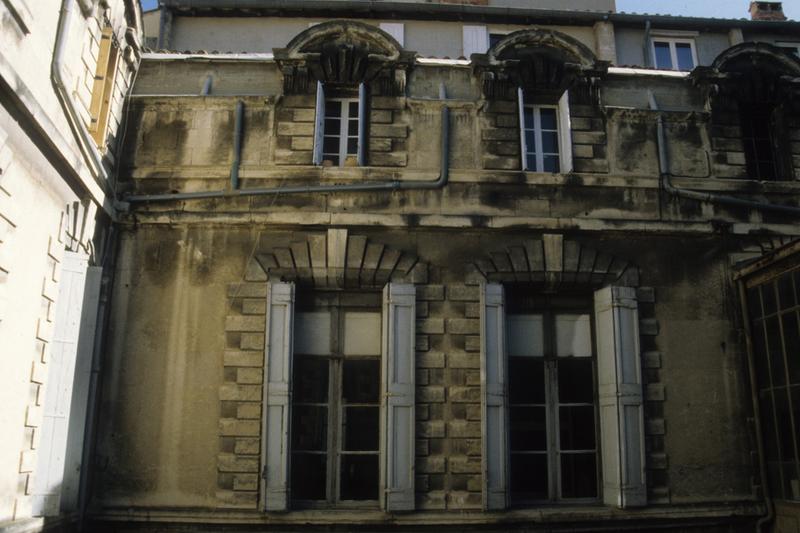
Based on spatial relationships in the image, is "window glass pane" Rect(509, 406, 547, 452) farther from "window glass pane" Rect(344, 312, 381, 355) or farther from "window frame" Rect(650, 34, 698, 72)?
"window frame" Rect(650, 34, 698, 72)

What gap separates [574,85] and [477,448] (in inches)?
174

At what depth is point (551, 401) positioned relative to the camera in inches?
313

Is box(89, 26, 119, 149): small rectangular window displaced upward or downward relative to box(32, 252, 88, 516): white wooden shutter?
upward

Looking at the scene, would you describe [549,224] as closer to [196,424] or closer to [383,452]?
[383,452]

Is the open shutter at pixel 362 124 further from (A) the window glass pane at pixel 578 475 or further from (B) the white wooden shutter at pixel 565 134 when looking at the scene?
(A) the window glass pane at pixel 578 475

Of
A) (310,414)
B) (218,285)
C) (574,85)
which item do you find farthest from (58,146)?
(574,85)

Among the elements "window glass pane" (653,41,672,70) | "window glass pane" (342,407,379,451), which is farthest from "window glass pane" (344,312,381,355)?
"window glass pane" (653,41,672,70)

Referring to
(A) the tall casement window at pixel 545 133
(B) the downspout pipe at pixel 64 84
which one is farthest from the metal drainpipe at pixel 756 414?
(B) the downspout pipe at pixel 64 84

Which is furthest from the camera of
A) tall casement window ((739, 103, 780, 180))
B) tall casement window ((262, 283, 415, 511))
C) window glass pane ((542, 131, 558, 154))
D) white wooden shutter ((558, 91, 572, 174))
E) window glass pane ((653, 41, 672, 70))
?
window glass pane ((653, 41, 672, 70))

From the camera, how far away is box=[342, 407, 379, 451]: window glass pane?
7707 mm

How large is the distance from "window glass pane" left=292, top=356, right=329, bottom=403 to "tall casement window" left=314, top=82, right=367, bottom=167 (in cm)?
222

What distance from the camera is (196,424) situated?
7.47 m

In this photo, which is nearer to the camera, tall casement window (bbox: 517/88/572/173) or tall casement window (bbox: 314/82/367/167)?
tall casement window (bbox: 314/82/367/167)

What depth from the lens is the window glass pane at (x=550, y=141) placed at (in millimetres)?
8857
